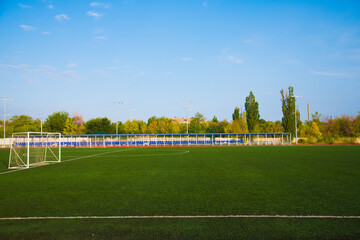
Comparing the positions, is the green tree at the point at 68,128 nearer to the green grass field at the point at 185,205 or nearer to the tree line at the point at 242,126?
the tree line at the point at 242,126

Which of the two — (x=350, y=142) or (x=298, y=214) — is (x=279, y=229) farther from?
(x=350, y=142)

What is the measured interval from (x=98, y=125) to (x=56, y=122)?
37.0ft

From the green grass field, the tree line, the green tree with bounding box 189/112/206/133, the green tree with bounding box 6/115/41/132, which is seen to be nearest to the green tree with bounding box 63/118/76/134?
the tree line

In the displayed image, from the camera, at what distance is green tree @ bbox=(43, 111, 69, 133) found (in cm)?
7188

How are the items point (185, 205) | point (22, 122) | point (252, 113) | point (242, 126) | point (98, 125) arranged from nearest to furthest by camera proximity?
point (185, 205) → point (252, 113) → point (242, 126) → point (98, 125) → point (22, 122)

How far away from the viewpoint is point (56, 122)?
7181 centimetres

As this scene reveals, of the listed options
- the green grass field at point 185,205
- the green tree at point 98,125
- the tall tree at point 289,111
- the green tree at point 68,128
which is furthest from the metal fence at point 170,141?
the green grass field at point 185,205

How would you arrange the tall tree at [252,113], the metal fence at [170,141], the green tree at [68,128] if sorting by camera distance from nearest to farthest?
the metal fence at [170,141] < the tall tree at [252,113] < the green tree at [68,128]

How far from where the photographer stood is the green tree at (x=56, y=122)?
71.9 meters

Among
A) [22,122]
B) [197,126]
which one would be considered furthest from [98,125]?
[22,122]

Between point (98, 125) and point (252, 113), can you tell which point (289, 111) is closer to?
point (252, 113)

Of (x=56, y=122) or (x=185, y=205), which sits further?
(x=56, y=122)

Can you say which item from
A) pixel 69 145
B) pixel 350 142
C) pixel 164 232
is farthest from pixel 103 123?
pixel 164 232

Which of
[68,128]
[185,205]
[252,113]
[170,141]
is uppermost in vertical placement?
[252,113]
